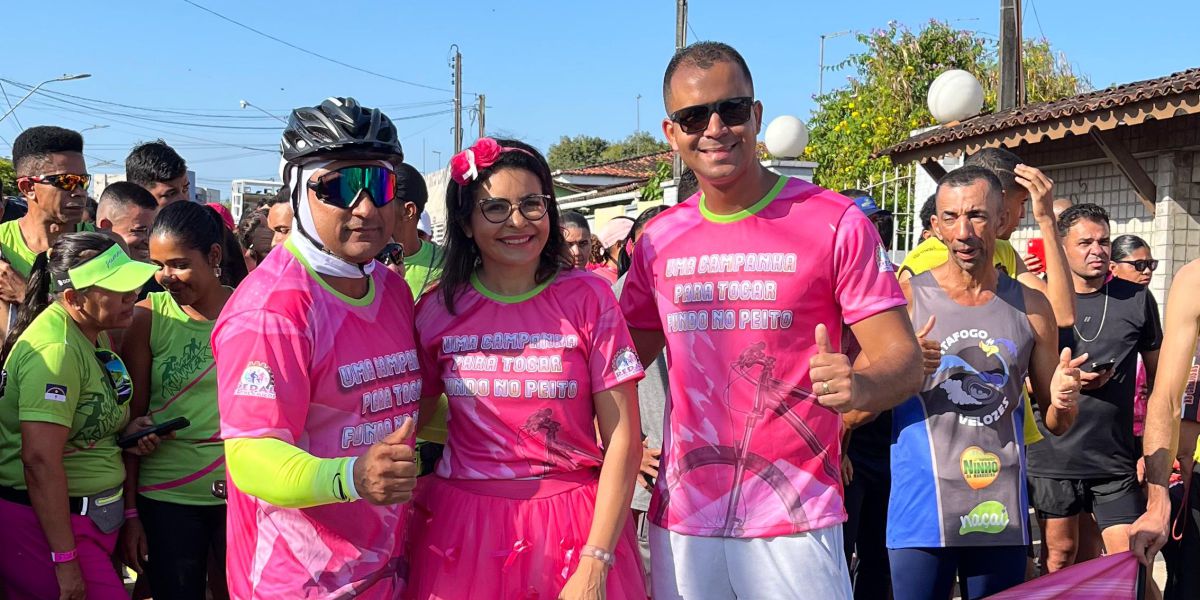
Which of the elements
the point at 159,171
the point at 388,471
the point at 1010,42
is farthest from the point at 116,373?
the point at 1010,42

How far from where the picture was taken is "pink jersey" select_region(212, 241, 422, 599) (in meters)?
2.30

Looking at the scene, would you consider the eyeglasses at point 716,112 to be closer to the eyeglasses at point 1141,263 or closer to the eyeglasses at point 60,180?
the eyeglasses at point 60,180

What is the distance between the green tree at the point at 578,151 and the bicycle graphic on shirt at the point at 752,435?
188 ft

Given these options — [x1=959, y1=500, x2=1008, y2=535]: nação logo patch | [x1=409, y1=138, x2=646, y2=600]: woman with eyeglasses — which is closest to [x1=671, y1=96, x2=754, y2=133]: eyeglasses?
[x1=409, y1=138, x2=646, y2=600]: woman with eyeglasses

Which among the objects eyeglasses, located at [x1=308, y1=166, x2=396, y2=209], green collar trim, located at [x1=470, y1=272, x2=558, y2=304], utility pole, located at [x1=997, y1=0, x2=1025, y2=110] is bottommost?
green collar trim, located at [x1=470, y1=272, x2=558, y2=304]

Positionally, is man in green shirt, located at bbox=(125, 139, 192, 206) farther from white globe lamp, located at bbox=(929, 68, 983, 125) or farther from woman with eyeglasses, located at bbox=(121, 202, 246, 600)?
white globe lamp, located at bbox=(929, 68, 983, 125)

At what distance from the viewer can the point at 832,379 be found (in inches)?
91.7

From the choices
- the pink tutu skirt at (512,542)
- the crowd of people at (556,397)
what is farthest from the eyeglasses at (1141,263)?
the pink tutu skirt at (512,542)

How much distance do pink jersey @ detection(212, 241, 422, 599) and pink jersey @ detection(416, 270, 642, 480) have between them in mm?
158

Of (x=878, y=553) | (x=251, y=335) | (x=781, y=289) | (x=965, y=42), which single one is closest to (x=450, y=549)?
(x=251, y=335)

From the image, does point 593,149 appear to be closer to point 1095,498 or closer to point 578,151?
point 578,151

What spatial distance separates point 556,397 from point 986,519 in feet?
6.36

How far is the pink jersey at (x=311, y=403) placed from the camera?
2.30 meters

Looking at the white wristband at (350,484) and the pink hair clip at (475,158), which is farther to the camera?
the pink hair clip at (475,158)
